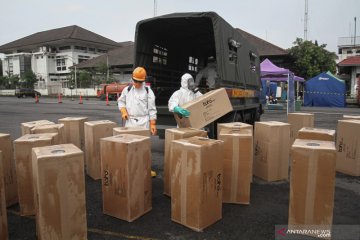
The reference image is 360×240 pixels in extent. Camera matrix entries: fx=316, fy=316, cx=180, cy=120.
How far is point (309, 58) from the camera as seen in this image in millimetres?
28625

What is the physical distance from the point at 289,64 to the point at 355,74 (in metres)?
6.20

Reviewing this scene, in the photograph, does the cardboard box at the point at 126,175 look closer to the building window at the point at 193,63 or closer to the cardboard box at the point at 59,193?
the cardboard box at the point at 59,193

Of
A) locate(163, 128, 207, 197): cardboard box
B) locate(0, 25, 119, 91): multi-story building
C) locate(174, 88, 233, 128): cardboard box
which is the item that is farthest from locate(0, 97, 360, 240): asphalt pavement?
locate(0, 25, 119, 91): multi-story building

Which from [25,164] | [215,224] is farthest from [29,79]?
[215,224]

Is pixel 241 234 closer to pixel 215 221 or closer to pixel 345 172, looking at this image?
pixel 215 221

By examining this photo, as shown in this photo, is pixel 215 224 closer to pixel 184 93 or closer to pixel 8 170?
pixel 184 93

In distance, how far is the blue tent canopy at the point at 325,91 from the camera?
76.6 ft

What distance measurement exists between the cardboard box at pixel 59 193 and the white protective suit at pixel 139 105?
2296mm

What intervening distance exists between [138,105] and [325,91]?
21837 millimetres

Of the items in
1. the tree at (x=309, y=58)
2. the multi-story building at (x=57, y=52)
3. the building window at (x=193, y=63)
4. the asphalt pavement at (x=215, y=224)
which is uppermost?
the multi-story building at (x=57, y=52)

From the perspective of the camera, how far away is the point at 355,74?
30453mm

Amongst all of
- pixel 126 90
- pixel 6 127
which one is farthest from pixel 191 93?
pixel 6 127

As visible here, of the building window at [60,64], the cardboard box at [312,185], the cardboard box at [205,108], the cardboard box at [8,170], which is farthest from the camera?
the building window at [60,64]

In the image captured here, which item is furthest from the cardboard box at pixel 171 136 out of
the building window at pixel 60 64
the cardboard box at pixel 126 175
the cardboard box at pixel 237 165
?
the building window at pixel 60 64
